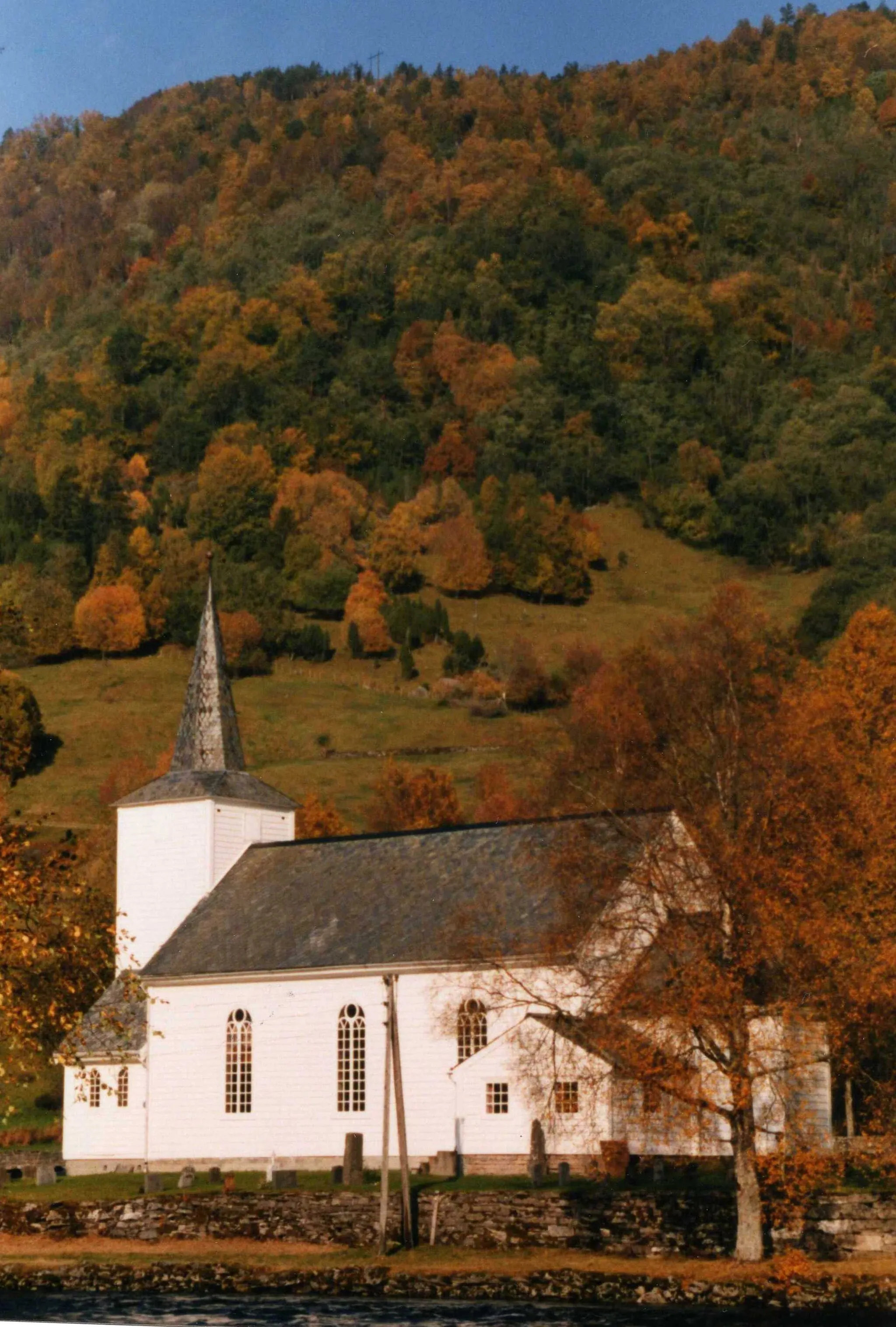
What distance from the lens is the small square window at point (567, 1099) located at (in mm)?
47406

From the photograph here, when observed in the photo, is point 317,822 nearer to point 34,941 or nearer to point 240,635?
point 240,635

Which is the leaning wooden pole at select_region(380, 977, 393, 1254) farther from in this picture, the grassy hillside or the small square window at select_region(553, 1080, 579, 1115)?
the grassy hillside

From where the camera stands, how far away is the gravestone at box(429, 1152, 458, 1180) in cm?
4844

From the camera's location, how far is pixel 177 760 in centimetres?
6494

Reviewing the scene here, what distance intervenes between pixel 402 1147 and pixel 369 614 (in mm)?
110031

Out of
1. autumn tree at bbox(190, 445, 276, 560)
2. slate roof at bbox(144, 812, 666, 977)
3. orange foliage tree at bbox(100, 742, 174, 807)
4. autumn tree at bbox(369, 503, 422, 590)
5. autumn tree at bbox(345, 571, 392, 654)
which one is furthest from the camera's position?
autumn tree at bbox(190, 445, 276, 560)

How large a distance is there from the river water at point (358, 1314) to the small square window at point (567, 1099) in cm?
1059

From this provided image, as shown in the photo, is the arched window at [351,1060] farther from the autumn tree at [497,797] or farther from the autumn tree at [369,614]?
the autumn tree at [369,614]

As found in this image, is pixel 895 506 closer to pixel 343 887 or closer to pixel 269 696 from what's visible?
pixel 269 696

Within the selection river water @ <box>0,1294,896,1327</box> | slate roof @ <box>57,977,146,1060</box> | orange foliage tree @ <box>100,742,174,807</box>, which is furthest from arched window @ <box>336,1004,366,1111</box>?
orange foliage tree @ <box>100,742,174,807</box>

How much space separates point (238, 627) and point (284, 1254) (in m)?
106

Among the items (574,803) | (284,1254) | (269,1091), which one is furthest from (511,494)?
(284,1254)

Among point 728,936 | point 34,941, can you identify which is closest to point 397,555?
point 728,936

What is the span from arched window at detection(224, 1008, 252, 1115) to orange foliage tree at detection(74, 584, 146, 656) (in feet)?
292
